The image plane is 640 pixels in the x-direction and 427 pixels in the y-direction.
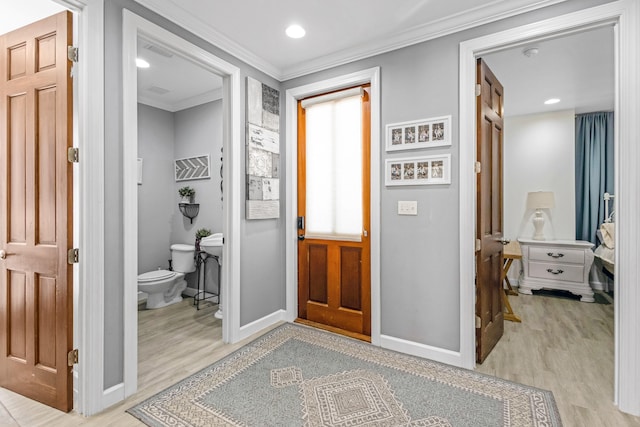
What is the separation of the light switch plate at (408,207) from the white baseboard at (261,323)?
166cm

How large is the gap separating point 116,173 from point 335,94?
197 cm

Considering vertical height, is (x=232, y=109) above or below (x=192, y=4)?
below

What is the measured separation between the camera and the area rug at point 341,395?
181 centimetres

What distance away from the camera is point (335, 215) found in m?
3.12

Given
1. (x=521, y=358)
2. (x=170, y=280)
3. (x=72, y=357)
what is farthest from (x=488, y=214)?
(x=170, y=280)

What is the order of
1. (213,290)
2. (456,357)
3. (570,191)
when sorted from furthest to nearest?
(570,191) < (213,290) < (456,357)

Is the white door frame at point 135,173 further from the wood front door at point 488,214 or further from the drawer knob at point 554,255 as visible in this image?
the drawer knob at point 554,255

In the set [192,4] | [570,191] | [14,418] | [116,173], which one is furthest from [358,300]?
[570,191]

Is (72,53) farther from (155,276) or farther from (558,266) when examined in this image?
(558,266)

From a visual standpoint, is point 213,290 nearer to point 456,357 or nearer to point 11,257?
point 11,257

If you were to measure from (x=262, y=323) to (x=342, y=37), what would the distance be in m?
2.68

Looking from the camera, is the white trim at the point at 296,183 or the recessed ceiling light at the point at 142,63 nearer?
the white trim at the point at 296,183

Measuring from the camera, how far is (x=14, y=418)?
1799mm

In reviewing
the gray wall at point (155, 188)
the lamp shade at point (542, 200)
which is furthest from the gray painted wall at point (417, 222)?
the lamp shade at point (542, 200)
